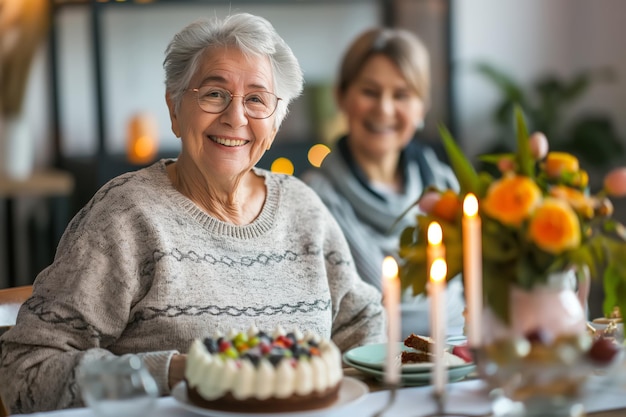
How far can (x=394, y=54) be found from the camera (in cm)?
331

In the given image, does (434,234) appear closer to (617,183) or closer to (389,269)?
(389,269)

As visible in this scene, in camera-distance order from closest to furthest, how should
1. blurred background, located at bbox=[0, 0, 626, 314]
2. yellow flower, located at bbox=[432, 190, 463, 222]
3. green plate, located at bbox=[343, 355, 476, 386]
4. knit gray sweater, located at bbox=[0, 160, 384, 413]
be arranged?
yellow flower, located at bbox=[432, 190, 463, 222]
green plate, located at bbox=[343, 355, 476, 386]
knit gray sweater, located at bbox=[0, 160, 384, 413]
blurred background, located at bbox=[0, 0, 626, 314]

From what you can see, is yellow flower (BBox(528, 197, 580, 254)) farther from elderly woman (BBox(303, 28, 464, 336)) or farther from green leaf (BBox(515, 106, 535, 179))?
elderly woman (BBox(303, 28, 464, 336))

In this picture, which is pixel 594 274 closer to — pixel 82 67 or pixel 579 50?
pixel 82 67

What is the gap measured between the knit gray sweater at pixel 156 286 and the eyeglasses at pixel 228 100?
0.56 ft

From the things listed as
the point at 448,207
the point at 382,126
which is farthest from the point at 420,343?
Answer: the point at 382,126

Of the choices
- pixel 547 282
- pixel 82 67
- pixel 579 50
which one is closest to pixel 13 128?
pixel 82 67

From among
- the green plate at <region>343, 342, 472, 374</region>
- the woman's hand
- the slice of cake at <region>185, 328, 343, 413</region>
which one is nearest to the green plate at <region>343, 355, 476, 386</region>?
the green plate at <region>343, 342, 472, 374</region>

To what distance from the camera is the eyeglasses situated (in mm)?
1937

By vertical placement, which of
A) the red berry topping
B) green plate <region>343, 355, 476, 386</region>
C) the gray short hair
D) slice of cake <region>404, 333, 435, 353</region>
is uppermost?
the gray short hair

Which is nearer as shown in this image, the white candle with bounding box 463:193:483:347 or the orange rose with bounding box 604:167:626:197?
the white candle with bounding box 463:193:483:347

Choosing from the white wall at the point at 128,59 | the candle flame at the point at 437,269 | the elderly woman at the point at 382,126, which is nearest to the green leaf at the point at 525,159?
the candle flame at the point at 437,269

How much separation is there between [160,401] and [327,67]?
361 cm

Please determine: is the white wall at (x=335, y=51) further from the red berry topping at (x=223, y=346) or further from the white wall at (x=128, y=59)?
the red berry topping at (x=223, y=346)
